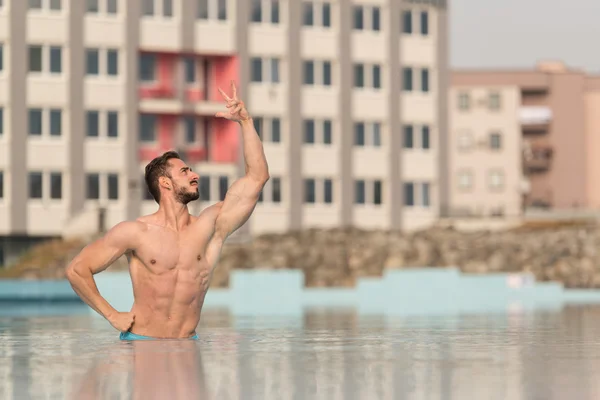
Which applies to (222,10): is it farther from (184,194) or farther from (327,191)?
(184,194)

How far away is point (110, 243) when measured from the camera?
12023mm

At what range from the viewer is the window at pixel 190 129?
7044 centimetres

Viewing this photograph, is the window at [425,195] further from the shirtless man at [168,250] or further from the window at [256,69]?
the shirtless man at [168,250]

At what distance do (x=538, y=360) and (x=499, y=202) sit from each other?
3962 inches

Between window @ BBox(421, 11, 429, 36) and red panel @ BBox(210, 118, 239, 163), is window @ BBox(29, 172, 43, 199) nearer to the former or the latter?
red panel @ BBox(210, 118, 239, 163)

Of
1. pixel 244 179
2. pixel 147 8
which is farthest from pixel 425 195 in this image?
pixel 244 179

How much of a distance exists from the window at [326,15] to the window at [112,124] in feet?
41.9

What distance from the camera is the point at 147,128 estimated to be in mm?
69750

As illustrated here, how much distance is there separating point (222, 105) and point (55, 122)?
27.1ft

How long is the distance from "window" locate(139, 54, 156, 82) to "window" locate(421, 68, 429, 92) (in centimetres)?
1537

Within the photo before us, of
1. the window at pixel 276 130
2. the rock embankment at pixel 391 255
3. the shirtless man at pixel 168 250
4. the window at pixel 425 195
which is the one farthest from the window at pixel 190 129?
the shirtless man at pixel 168 250

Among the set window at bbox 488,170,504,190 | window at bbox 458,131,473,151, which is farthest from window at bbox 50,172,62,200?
window at bbox 488,170,504,190

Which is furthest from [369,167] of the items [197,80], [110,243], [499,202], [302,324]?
[110,243]

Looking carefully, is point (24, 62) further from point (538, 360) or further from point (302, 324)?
point (538, 360)
